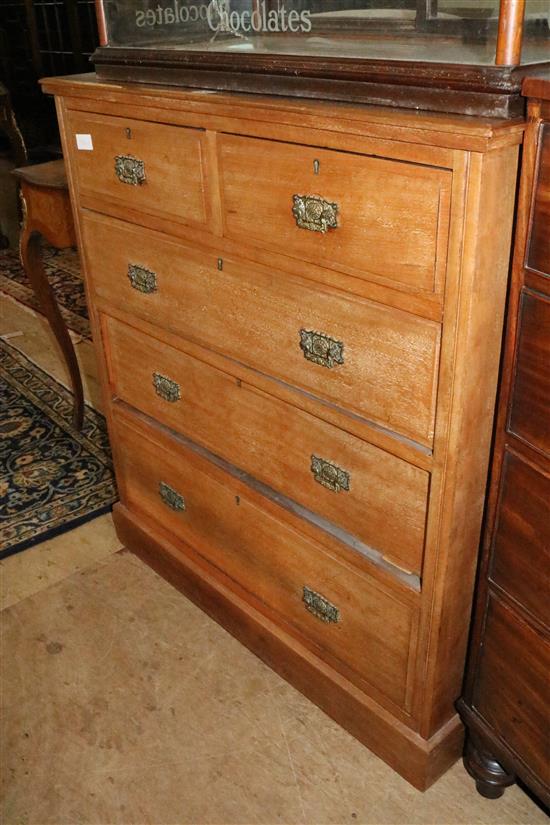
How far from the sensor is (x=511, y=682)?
1463 millimetres

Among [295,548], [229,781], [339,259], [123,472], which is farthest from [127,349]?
[229,781]

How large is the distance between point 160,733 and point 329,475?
749mm

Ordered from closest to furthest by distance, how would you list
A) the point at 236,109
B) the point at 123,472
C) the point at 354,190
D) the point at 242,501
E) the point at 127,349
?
the point at 354,190 → the point at 236,109 → the point at 242,501 → the point at 127,349 → the point at 123,472

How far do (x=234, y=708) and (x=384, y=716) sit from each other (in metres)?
0.38

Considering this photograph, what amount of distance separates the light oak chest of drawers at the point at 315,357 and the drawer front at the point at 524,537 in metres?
0.07

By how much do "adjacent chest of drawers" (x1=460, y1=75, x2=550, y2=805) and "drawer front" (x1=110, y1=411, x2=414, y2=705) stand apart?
0.56ft

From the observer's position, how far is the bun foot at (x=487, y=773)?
1608 millimetres

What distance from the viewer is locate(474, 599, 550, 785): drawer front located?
1389mm

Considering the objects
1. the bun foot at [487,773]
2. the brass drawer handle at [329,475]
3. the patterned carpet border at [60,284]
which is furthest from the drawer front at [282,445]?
the patterned carpet border at [60,284]

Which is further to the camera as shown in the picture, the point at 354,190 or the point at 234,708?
the point at 234,708

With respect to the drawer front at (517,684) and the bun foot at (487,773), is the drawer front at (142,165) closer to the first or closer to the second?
the drawer front at (517,684)

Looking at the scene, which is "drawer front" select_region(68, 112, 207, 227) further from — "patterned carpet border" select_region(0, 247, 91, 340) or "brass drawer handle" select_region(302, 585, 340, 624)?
"patterned carpet border" select_region(0, 247, 91, 340)

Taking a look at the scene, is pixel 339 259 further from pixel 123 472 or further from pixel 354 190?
pixel 123 472

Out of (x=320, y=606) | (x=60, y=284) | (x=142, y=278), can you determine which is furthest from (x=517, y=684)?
(x=60, y=284)
